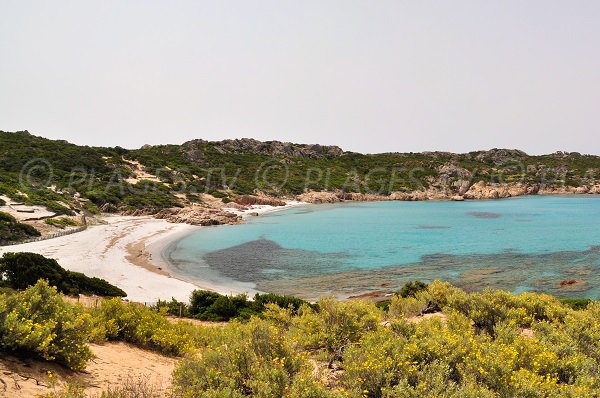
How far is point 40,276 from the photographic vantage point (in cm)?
1480

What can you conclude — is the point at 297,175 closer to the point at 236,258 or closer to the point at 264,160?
the point at 264,160

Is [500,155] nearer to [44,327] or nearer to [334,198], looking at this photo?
[334,198]

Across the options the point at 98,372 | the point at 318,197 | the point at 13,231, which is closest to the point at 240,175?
the point at 318,197

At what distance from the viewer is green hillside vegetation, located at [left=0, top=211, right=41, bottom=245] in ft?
94.6

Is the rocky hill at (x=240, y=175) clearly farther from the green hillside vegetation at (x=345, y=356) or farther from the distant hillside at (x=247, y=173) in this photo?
the green hillside vegetation at (x=345, y=356)

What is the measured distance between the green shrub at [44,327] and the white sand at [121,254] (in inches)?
459

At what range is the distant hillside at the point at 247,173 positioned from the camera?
55344mm

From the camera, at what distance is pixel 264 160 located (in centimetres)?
12025

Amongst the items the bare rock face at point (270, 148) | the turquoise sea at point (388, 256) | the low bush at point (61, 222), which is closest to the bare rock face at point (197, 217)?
the turquoise sea at point (388, 256)

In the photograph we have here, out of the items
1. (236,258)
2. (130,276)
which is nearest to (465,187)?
(236,258)

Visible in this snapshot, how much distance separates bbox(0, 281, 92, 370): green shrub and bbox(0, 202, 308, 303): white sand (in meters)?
11.7

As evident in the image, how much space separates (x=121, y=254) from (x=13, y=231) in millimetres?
9772

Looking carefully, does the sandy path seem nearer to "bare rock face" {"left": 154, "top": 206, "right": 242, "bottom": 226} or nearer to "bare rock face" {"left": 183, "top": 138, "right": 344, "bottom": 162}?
"bare rock face" {"left": 154, "top": 206, "right": 242, "bottom": 226}

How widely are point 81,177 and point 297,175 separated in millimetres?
58819
